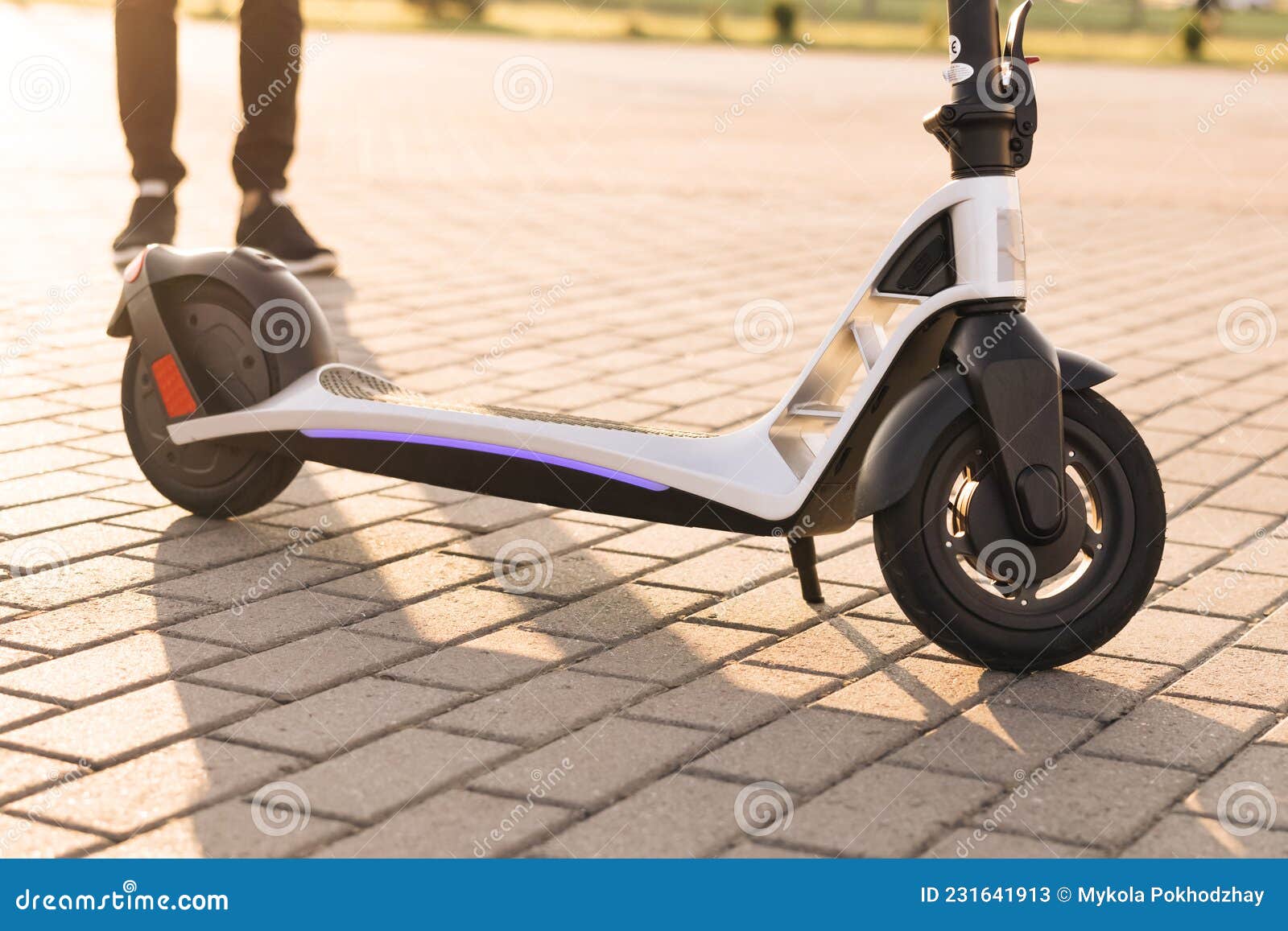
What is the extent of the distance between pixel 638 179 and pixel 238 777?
24.3 feet

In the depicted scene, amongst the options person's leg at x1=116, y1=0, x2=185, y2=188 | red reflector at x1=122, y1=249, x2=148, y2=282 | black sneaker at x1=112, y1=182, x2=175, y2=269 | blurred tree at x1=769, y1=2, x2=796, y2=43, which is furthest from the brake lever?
blurred tree at x1=769, y1=2, x2=796, y2=43

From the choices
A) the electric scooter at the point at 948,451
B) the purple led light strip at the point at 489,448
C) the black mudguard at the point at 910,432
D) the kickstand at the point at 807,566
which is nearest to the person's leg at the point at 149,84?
the purple led light strip at the point at 489,448

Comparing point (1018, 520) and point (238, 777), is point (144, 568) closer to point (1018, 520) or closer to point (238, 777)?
point (238, 777)

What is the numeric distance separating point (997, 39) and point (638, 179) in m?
6.83

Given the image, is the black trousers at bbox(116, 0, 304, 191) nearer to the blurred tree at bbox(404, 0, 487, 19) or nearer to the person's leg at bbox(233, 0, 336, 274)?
the person's leg at bbox(233, 0, 336, 274)

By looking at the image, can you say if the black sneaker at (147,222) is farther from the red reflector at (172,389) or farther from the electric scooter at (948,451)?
the electric scooter at (948,451)

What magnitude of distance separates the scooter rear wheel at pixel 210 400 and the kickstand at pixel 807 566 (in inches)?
42.9

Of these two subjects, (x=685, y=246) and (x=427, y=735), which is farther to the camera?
(x=685, y=246)

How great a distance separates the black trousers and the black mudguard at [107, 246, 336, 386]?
2385mm
